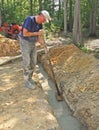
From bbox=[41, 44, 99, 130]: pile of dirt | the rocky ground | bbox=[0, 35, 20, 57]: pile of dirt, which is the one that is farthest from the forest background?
the rocky ground

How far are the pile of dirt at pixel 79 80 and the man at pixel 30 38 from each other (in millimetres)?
1083

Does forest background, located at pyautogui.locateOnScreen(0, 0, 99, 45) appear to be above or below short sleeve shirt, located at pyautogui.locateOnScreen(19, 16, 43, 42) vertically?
below

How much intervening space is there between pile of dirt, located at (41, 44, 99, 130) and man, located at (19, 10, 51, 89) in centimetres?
108

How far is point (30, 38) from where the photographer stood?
7422 millimetres

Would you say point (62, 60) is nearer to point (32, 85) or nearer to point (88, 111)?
point (32, 85)

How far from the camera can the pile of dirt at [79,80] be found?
6.85m

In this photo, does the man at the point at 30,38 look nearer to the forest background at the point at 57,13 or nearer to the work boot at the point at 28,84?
the work boot at the point at 28,84

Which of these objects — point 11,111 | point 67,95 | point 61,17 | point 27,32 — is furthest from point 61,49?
point 61,17

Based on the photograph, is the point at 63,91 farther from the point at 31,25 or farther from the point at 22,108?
the point at 31,25

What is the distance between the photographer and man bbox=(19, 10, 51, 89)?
7117 millimetres

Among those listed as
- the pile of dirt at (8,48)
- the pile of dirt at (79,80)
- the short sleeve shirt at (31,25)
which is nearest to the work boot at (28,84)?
the pile of dirt at (79,80)

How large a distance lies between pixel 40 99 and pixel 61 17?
49.0 ft

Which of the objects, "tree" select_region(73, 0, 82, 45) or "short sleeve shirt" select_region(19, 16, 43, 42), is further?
"tree" select_region(73, 0, 82, 45)

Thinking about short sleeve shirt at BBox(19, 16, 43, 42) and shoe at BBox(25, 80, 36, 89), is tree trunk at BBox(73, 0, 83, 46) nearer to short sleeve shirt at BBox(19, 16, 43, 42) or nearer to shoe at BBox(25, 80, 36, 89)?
shoe at BBox(25, 80, 36, 89)
